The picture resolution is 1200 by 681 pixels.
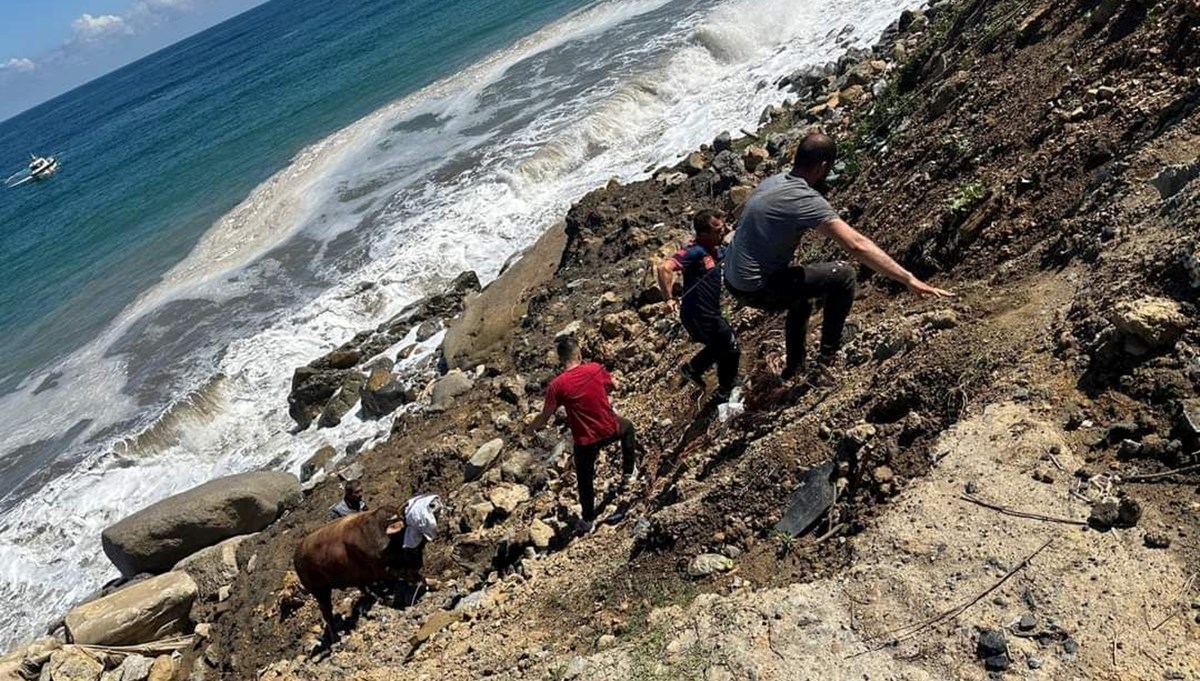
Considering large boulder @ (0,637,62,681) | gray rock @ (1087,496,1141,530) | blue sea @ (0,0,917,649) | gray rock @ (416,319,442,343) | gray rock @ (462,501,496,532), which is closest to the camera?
gray rock @ (1087,496,1141,530)

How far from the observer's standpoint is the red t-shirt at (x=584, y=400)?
20.9 feet

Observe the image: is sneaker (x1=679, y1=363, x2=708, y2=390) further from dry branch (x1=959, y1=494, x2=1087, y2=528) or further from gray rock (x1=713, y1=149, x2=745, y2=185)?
gray rock (x1=713, y1=149, x2=745, y2=185)

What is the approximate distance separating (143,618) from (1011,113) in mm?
11002

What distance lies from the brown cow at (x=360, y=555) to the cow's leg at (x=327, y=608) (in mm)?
97

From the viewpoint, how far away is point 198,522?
1108 cm

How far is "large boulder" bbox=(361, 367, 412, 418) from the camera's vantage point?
12164mm

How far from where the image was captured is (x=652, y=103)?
2038 centimetres

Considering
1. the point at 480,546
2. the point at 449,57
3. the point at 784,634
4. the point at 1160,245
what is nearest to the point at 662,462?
the point at 480,546

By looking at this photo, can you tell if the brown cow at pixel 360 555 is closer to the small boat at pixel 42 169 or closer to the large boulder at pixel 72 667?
the large boulder at pixel 72 667

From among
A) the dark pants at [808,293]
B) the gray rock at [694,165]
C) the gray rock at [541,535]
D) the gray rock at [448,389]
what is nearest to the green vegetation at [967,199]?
the dark pants at [808,293]

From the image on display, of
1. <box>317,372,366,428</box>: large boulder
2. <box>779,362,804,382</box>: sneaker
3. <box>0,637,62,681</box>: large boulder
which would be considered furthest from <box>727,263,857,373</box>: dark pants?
<box>0,637,62,681</box>: large boulder

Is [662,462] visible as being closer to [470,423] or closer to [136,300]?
[470,423]

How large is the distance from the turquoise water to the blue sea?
0.19m

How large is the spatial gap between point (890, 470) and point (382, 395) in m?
9.26
